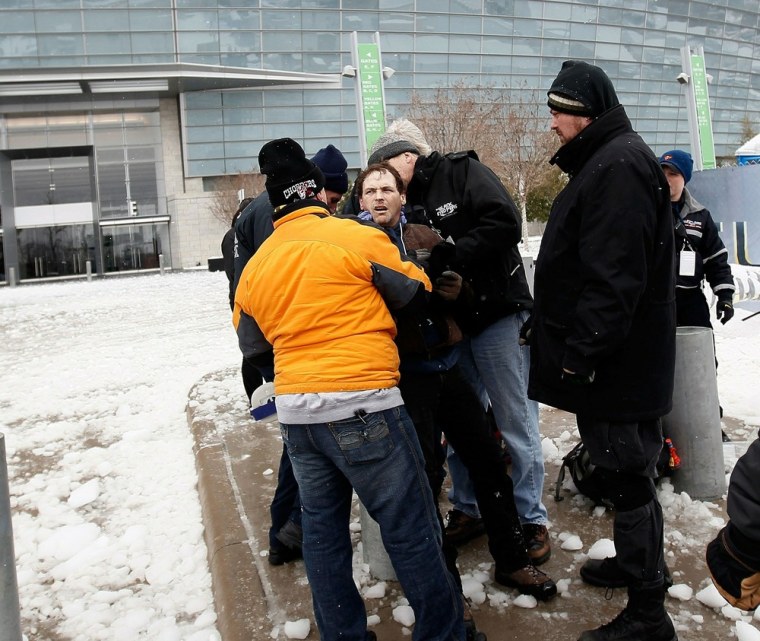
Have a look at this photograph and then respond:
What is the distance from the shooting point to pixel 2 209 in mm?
41406

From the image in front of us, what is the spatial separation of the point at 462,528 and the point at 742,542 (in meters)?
1.85

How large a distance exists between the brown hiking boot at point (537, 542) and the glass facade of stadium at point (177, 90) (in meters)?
40.0

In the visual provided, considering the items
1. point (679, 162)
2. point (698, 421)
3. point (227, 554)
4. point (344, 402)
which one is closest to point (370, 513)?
point (344, 402)

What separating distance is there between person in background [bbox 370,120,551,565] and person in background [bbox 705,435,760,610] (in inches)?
56.0

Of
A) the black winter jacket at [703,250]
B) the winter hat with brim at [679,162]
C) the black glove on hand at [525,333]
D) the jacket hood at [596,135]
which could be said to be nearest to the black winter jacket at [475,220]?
the black glove on hand at [525,333]

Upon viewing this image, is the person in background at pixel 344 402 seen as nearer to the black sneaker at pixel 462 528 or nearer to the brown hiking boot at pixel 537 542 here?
the brown hiking boot at pixel 537 542

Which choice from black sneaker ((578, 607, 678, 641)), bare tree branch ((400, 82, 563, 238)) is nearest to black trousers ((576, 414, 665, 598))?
black sneaker ((578, 607, 678, 641))

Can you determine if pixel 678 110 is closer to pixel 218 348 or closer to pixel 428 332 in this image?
pixel 218 348

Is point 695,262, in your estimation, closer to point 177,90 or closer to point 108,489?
point 108,489

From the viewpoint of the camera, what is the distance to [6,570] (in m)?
2.20

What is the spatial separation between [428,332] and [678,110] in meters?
58.7

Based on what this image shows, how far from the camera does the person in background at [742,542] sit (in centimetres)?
166

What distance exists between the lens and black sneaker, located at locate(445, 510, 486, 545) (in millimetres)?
3389

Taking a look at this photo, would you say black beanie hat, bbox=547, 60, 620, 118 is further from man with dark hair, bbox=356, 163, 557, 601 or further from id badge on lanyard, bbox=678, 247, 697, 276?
id badge on lanyard, bbox=678, 247, 697, 276
